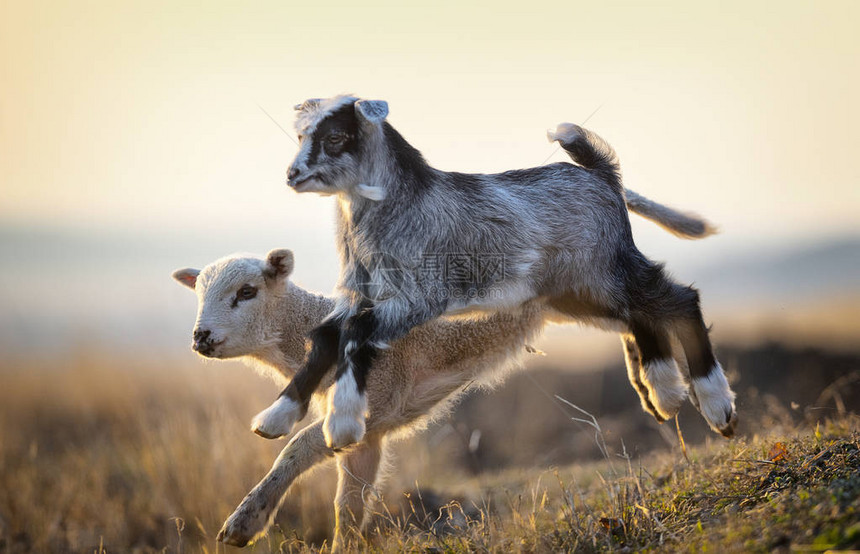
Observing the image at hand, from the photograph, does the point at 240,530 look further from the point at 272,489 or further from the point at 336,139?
the point at 336,139

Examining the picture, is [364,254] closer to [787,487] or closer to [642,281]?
[642,281]

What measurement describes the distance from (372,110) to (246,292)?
6.71 ft

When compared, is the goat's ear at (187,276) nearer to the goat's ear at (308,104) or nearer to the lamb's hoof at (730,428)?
the goat's ear at (308,104)

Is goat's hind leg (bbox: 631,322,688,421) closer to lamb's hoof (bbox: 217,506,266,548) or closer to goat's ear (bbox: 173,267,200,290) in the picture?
lamb's hoof (bbox: 217,506,266,548)

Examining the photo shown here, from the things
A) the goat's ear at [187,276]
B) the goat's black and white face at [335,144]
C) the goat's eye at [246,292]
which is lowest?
the goat's eye at [246,292]

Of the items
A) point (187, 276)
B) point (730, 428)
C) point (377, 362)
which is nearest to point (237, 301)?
point (187, 276)

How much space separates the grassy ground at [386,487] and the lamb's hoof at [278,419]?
1037mm

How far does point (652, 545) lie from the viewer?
12.0 feet

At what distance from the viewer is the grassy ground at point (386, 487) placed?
3.72 meters

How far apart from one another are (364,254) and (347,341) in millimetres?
477

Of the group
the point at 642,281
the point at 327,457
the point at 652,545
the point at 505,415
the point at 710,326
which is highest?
the point at 642,281

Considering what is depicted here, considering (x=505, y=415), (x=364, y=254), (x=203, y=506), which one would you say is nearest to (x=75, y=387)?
(x=203, y=506)

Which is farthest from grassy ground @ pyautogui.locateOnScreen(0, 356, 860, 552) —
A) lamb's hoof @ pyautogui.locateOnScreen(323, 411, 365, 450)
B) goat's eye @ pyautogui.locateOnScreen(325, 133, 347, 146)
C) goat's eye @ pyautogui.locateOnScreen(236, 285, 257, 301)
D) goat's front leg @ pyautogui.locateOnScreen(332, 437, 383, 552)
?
goat's eye @ pyautogui.locateOnScreen(325, 133, 347, 146)

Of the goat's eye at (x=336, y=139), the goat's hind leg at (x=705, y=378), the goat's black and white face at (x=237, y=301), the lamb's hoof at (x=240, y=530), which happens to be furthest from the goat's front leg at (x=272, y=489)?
the goat's hind leg at (x=705, y=378)
